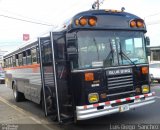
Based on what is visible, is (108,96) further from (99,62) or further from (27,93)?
(27,93)

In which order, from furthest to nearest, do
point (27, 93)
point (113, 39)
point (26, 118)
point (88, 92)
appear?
point (27, 93) < point (26, 118) < point (113, 39) < point (88, 92)

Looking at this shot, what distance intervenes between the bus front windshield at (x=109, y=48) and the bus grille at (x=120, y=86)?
1.13ft

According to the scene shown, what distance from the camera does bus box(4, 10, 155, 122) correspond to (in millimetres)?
6922

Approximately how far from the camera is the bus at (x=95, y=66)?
692 cm

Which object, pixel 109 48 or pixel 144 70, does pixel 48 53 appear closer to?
pixel 109 48

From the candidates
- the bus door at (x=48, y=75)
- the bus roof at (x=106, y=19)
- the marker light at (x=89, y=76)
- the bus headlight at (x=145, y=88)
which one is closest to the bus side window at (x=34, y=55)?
the bus door at (x=48, y=75)

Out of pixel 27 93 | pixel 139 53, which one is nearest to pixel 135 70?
pixel 139 53

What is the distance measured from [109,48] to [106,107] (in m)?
1.50

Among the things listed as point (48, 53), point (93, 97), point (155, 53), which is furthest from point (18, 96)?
point (155, 53)

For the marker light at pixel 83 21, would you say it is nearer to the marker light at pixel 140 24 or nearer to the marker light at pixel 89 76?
the marker light at pixel 89 76

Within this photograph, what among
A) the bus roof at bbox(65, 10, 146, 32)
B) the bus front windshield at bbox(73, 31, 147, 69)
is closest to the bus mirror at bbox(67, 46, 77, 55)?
the bus front windshield at bbox(73, 31, 147, 69)

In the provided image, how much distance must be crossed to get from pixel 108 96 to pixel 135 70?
1110 millimetres

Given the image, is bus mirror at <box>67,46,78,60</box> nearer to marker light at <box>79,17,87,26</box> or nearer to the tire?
marker light at <box>79,17,87,26</box>

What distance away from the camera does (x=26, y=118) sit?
31.7ft
